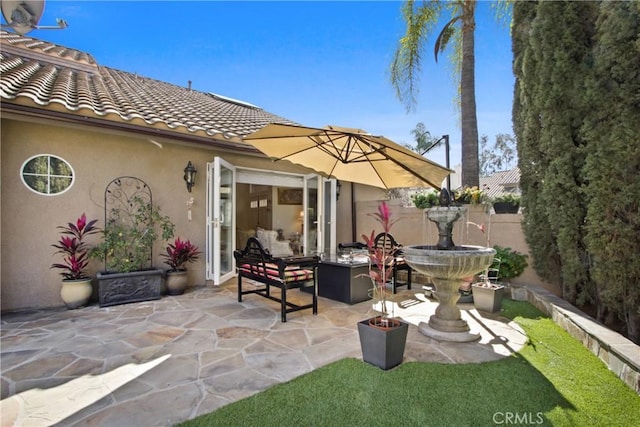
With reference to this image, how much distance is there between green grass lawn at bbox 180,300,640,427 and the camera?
2139 millimetres

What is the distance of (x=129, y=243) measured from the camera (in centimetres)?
522

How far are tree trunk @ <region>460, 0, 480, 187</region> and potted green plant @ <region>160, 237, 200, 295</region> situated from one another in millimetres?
6286

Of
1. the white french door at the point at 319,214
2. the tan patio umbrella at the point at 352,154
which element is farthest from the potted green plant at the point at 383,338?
the white french door at the point at 319,214

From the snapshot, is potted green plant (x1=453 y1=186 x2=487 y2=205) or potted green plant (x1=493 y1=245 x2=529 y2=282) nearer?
potted green plant (x1=493 y1=245 x2=529 y2=282)

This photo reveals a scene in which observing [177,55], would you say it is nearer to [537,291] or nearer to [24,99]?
[24,99]

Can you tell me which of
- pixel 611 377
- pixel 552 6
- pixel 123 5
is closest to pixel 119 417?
pixel 611 377

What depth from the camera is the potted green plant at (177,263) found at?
5488 mm

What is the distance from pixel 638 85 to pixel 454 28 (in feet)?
19.2

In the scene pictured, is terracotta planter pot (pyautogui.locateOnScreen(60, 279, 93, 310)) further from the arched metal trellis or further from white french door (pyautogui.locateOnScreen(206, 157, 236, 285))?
white french door (pyautogui.locateOnScreen(206, 157, 236, 285))

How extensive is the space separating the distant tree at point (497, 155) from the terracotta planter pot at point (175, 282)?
31.9 m

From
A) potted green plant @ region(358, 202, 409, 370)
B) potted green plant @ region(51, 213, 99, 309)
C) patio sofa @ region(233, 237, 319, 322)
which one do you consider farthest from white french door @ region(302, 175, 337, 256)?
potted green plant @ region(358, 202, 409, 370)

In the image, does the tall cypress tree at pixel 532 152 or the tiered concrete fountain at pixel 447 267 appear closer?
the tiered concrete fountain at pixel 447 267

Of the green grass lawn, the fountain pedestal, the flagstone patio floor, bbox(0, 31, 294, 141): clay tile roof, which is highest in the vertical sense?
bbox(0, 31, 294, 141): clay tile roof

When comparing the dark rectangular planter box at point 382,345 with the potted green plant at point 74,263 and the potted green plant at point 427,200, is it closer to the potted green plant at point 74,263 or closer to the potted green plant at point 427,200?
the potted green plant at point 74,263
